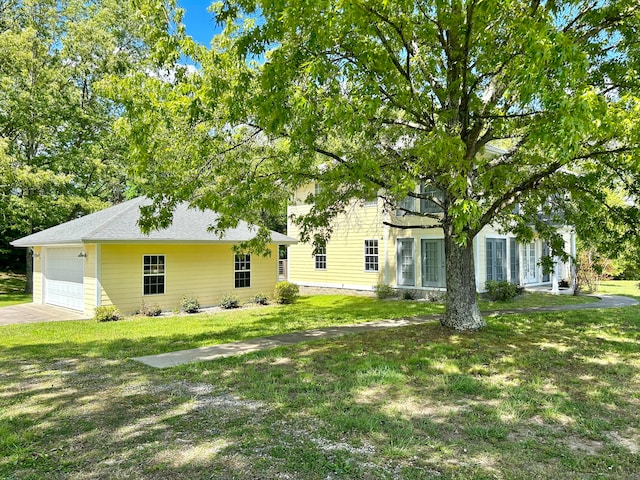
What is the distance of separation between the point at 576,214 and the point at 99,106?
27102 mm

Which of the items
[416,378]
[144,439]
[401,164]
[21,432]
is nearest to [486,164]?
[401,164]

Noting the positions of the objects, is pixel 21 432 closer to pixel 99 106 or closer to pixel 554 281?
pixel 554 281

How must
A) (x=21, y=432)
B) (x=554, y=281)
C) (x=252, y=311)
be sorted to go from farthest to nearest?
1. (x=554, y=281)
2. (x=252, y=311)
3. (x=21, y=432)

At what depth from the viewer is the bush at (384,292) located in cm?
1894

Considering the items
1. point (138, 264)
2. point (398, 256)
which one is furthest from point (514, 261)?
point (138, 264)

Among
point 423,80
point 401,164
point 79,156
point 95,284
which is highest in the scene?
point 79,156

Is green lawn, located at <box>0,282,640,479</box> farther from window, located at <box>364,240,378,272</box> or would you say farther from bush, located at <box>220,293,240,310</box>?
window, located at <box>364,240,378,272</box>

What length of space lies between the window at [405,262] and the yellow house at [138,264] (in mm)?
4756

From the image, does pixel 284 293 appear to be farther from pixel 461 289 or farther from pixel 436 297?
pixel 461 289

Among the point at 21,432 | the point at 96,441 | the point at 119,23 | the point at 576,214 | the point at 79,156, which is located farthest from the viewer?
the point at 119,23

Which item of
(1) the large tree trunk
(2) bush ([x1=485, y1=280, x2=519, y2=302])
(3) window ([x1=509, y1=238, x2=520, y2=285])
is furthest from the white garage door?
(3) window ([x1=509, y1=238, x2=520, y2=285])

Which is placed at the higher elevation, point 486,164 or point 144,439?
point 486,164

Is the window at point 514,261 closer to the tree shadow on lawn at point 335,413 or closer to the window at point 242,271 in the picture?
the tree shadow on lawn at point 335,413

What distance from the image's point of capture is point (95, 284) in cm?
1420
